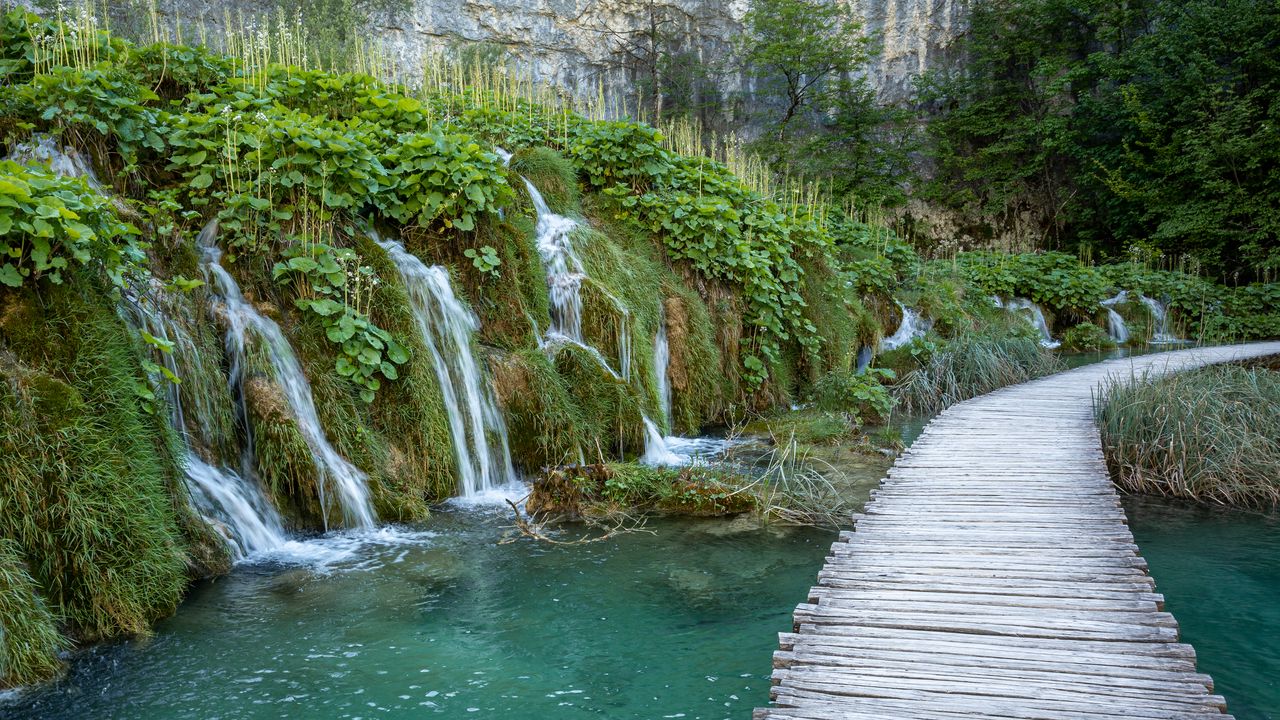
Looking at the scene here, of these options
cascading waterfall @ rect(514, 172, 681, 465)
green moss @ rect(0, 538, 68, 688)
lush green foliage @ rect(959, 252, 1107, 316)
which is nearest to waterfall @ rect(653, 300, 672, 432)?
cascading waterfall @ rect(514, 172, 681, 465)

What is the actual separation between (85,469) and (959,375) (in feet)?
31.7

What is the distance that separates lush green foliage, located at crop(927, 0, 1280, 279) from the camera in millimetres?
19375

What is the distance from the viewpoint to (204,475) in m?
5.30

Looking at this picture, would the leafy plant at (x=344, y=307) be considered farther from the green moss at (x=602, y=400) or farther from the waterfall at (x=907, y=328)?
the waterfall at (x=907, y=328)

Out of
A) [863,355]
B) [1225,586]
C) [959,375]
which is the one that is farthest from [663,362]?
[1225,586]

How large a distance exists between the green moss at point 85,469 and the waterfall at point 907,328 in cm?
1112

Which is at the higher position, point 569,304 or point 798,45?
point 798,45

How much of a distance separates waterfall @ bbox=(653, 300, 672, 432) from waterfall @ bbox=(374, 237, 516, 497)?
7.61 ft

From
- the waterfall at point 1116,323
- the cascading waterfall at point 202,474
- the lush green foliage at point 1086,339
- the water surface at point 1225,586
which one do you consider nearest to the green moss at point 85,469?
the cascading waterfall at point 202,474

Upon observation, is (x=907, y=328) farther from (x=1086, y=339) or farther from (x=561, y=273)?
(x=561, y=273)

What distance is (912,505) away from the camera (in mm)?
5215

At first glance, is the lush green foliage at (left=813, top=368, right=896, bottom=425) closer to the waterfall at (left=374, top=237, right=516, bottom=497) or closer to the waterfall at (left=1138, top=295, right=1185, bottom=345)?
the waterfall at (left=374, top=237, right=516, bottom=497)

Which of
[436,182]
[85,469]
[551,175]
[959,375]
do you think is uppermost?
[551,175]

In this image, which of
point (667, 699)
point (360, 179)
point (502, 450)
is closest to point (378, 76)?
point (360, 179)
